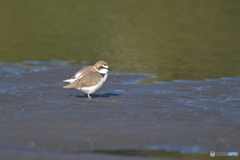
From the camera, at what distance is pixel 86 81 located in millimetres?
13508

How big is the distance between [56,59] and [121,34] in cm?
963

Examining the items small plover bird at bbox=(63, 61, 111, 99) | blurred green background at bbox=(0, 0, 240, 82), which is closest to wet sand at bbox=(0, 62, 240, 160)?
small plover bird at bbox=(63, 61, 111, 99)

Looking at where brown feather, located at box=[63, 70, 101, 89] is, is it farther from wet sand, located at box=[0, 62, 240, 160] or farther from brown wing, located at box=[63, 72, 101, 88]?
wet sand, located at box=[0, 62, 240, 160]

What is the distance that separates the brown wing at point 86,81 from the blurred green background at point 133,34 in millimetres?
4089

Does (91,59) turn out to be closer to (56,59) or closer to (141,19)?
(56,59)

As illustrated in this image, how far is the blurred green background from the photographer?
69.3 ft

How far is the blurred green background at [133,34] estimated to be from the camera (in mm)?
21109

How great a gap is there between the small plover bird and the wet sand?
0.40m

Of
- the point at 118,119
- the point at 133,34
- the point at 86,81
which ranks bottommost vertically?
the point at 118,119

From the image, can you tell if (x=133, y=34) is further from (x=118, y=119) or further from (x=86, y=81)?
(x=118, y=119)

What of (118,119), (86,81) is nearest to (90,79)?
(86,81)

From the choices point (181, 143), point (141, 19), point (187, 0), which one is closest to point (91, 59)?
point (181, 143)

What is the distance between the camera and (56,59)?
881 inches

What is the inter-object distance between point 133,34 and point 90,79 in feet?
59.0
